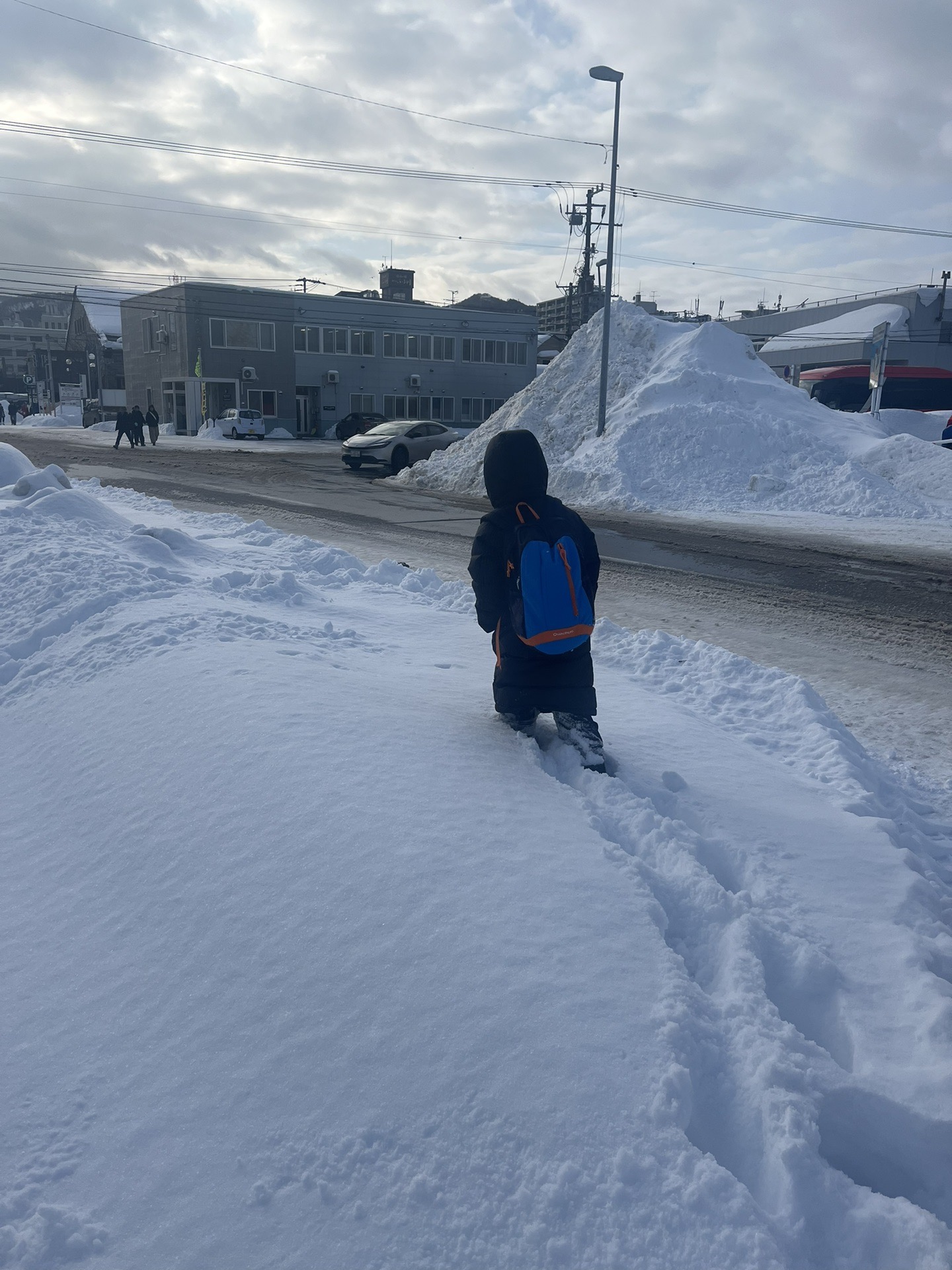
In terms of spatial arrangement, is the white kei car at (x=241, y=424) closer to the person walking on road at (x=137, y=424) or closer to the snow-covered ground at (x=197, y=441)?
the snow-covered ground at (x=197, y=441)

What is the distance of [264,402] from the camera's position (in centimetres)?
4841

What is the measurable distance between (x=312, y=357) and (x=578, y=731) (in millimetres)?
49205

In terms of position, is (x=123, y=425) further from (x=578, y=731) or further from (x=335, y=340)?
(x=578, y=731)

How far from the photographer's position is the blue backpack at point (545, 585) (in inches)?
144

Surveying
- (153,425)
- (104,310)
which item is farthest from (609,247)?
(104,310)

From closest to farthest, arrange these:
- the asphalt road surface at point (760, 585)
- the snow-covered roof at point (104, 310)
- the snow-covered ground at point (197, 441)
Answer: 1. the asphalt road surface at point (760, 585)
2. the snow-covered ground at point (197, 441)
3. the snow-covered roof at point (104, 310)

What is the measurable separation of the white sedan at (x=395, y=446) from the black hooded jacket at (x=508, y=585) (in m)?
20.1

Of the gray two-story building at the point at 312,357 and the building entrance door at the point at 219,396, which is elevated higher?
the gray two-story building at the point at 312,357

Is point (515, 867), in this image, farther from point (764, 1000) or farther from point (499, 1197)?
point (499, 1197)

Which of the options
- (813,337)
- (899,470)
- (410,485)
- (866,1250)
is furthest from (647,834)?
(813,337)

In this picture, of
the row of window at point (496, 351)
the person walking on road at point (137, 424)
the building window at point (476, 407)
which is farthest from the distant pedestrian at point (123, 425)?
the row of window at point (496, 351)

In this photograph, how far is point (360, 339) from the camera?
5038 cm

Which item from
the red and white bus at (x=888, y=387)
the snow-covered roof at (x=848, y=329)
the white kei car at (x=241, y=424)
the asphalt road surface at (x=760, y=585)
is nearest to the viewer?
the asphalt road surface at (x=760, y=585)

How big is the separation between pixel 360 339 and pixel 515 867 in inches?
2019
